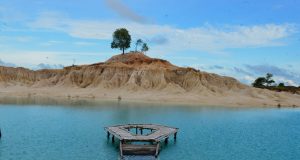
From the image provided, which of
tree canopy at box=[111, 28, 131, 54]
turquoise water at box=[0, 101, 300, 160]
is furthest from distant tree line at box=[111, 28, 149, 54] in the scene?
turquoise water at box=[0, 101, 300, 160]

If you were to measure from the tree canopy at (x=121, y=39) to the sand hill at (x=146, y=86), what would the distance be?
27.3 feet

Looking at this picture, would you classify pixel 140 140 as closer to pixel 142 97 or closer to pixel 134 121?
pixel 134 121

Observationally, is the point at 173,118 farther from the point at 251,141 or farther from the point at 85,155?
the point at 85,155

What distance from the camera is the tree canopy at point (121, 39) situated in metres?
153

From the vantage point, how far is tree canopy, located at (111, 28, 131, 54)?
153m

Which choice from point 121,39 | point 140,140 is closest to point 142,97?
point 121,39

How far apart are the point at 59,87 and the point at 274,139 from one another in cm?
9221

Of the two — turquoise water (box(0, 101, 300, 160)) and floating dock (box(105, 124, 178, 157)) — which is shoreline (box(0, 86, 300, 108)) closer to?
turquoise water (box(0, 101, 300, 160))

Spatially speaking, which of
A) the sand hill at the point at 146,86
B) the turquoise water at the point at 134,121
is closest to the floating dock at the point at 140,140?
the turquoise water at the point at 134,121

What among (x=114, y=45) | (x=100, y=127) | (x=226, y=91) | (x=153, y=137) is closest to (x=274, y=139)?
(x=153, y=137)

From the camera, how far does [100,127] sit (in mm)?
54469

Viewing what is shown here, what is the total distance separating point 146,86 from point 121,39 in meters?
31.4

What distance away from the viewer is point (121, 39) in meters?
154

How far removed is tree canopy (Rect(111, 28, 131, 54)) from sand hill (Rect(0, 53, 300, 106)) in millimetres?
8321
